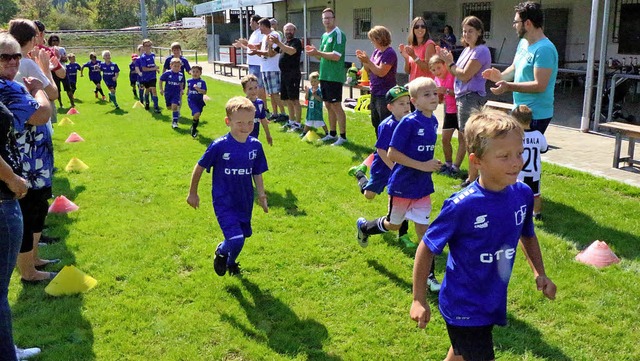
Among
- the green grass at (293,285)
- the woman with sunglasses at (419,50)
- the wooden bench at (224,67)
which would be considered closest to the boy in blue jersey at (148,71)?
the green grass at (293,285)

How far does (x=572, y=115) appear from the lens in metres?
12.5

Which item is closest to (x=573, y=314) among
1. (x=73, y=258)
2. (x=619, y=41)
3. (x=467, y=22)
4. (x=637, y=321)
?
(x=637, y=321)

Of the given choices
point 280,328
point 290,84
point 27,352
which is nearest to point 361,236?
point 280,328

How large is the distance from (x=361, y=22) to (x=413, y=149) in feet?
69.7

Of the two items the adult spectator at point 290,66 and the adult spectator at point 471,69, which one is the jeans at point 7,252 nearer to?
the adult spectator at point 471,69

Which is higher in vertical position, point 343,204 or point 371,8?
point 371,8

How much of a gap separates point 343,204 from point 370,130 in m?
4.57

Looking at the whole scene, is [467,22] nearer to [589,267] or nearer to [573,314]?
[589,267]

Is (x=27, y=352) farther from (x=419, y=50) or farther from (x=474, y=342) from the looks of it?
(x=419, y=50)

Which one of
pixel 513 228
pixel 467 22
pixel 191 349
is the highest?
pixel 467 22

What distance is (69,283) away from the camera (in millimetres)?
4680

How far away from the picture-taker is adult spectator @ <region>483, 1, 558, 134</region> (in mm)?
5566

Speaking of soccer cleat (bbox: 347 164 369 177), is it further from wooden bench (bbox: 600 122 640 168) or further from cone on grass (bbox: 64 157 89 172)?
cone on grass (bbox: 64 157 89 172)

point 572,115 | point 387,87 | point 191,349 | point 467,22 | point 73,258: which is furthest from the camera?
point 572,115
